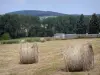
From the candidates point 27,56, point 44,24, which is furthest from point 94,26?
point 44,24

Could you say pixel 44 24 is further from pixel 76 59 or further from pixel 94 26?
pixel 76 59

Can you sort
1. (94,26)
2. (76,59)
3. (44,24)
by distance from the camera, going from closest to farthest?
(76,59), (94,26), (44,24)

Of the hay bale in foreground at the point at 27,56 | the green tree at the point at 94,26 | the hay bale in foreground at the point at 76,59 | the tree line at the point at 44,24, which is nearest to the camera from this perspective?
the hay bale in foreground at the point at 76,59

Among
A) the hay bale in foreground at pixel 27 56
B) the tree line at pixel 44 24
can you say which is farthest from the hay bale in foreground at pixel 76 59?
the tree line at pixel 44 24

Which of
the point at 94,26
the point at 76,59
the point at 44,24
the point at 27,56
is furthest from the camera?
the point at 44,24

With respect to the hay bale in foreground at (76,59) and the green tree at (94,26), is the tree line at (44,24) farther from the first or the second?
the hay bale in foreground at (76,59)

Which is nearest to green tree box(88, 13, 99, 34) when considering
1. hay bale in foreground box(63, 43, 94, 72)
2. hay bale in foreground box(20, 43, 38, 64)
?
hay bale in foreground box(20, 43, 38, 64)

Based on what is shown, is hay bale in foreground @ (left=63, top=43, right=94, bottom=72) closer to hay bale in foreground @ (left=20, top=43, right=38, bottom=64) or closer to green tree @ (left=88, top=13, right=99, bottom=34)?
hay bale in foreground @ (left=20, top=43, right=38, bottom=64)

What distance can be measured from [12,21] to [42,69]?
72287mm

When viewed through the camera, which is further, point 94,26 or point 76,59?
point 94,26

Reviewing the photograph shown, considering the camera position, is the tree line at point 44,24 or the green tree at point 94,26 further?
the tree line at point 44,24

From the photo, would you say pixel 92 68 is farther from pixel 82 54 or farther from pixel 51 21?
pixel 51 21

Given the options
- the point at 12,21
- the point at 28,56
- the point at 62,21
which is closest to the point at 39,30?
the point at 12,21

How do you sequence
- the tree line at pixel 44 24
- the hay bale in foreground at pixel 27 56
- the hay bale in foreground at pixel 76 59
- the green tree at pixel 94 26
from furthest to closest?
the tree line at pixel 44 24, the green tree at pixel 94 26, the hay bale in foreground at pixel 27 56, the hay bale in foreground at pixel 76 59
